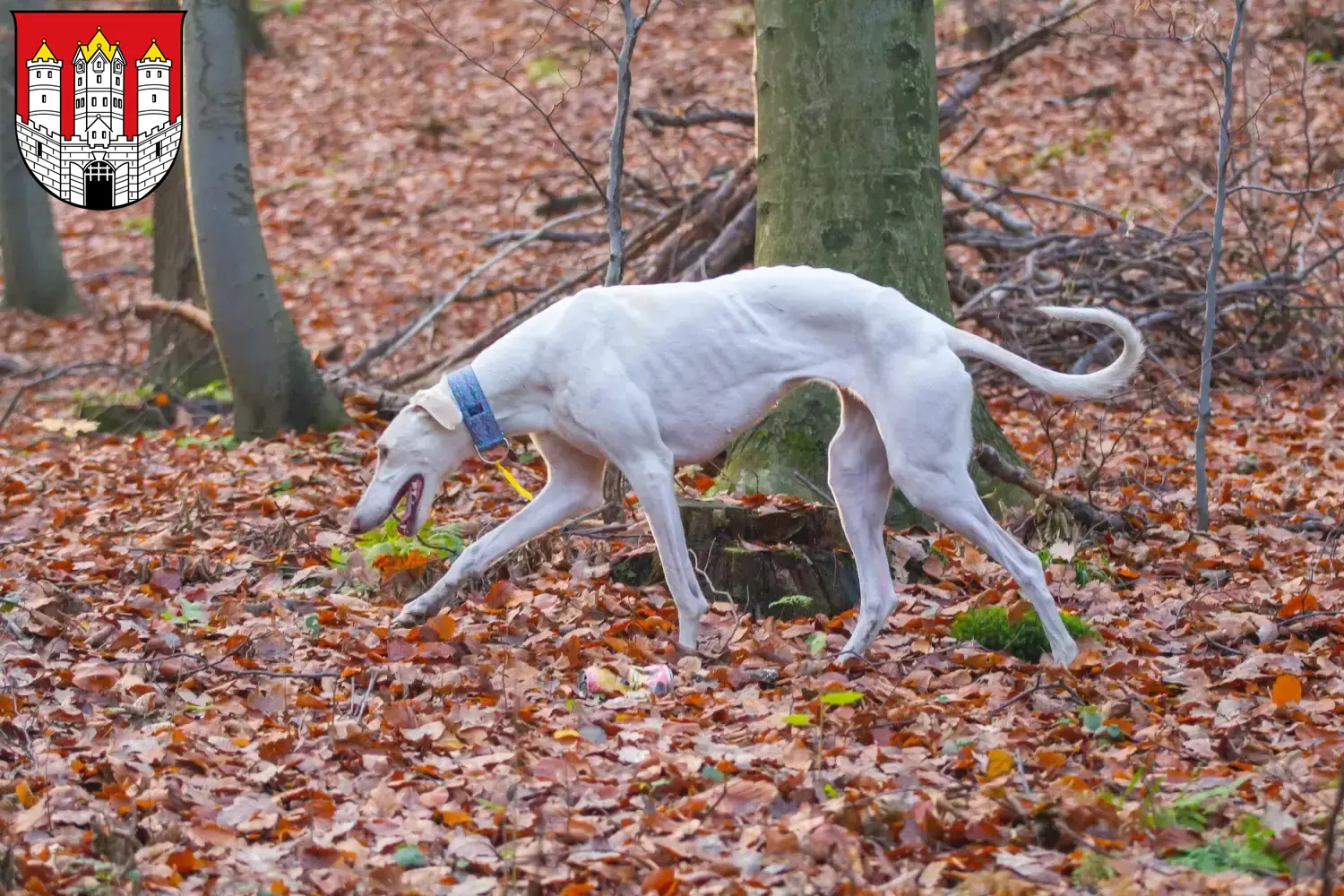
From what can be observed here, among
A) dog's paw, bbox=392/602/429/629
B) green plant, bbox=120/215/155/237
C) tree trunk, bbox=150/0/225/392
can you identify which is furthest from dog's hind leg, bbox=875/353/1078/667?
green plant, bbox=120/215/155/237

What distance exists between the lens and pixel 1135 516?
6.58 m

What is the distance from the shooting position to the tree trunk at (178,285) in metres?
10.5

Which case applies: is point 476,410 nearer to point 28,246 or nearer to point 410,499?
point 410,499

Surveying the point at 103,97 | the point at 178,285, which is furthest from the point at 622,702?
the point at 178,285

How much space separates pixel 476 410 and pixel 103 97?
19.9ft

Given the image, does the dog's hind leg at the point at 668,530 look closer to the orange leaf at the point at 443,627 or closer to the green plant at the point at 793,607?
the green plant at the point at 793,607

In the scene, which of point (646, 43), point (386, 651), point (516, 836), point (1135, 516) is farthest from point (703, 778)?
point (646, 43)

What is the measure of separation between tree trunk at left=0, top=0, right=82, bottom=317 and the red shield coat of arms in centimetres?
203

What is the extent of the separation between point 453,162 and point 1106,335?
8819mm

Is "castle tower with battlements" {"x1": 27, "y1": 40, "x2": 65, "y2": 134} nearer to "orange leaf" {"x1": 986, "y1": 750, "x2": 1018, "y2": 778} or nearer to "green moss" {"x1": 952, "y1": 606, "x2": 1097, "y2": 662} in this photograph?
"green moss" {"x1": 952, "y1": 606, "x2": 1097, "y2": 662}

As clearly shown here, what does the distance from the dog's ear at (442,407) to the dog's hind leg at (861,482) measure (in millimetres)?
1393

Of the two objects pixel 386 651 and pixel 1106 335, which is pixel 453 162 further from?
pixel 386 651

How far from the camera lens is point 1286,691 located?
4465 millimetres

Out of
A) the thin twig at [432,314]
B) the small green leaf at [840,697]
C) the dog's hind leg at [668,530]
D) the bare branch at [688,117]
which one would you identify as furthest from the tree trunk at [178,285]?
the small green leaf at [840,697]
